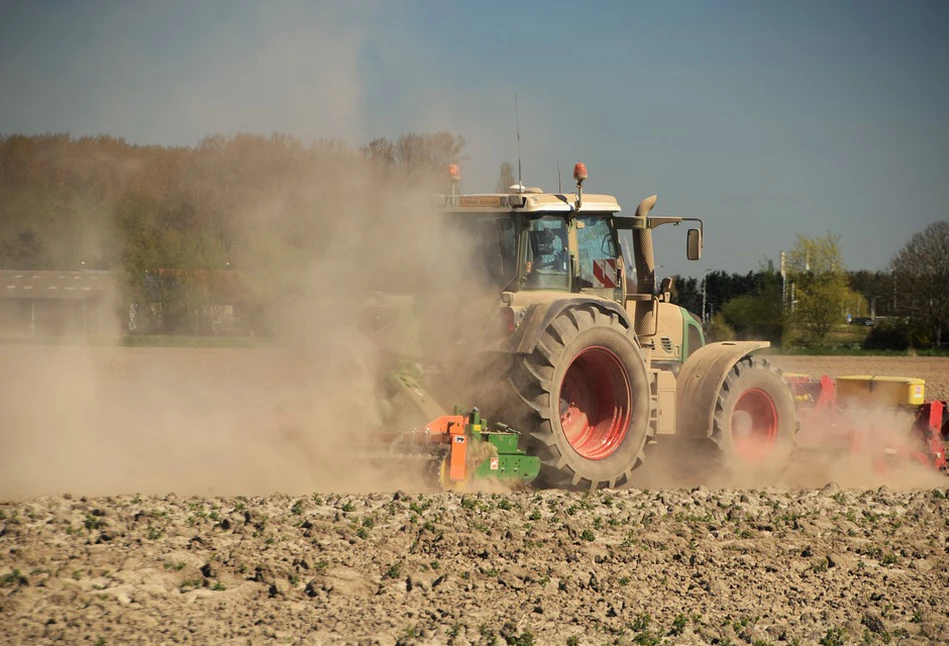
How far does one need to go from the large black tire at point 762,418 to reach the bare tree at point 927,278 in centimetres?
4758

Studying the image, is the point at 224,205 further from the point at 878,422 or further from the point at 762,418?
the point at 878,422

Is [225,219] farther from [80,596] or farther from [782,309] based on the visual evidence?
[782,309]

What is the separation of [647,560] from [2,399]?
629 centimetres

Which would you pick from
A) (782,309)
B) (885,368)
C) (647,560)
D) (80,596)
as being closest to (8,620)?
(80,596)

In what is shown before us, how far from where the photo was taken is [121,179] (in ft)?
30.1

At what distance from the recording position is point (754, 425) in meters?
11.4

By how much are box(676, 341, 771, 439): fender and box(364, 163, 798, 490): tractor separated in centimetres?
1

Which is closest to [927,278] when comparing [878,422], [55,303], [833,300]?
[833,300]

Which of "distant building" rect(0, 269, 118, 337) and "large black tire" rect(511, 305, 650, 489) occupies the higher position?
"distant building" rect(0, 269, 118, 337)

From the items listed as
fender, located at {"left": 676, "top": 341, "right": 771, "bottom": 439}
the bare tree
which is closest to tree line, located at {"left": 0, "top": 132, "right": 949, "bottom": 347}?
fender, located at {"left": 676, "top": 341, "right": 771, "bottom": 439}

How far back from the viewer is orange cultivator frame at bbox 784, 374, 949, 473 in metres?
11.8

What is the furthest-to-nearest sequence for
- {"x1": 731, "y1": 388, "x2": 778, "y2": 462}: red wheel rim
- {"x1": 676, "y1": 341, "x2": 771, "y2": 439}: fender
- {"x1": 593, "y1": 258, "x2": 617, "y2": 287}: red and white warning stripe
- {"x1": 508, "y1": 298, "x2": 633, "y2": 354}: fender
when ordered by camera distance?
{"x1": 731, "y1": 388, "x2": 778, "y2": 462}: red wheel rim, {"x1": 676, "y1": 341, "x2": 771, "y2": 439}: fender, {"x1": 593, "y1": 258, "x2": 617, "y2": 287}: red and white warning stripe, {"x1": 508, "y1": 298, "x2": 633, "y2": 354}: fender

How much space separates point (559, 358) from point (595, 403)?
1.15 m

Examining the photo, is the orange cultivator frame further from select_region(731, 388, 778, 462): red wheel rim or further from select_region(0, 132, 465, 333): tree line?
select_region(0, 132, 465, 333): tree line
